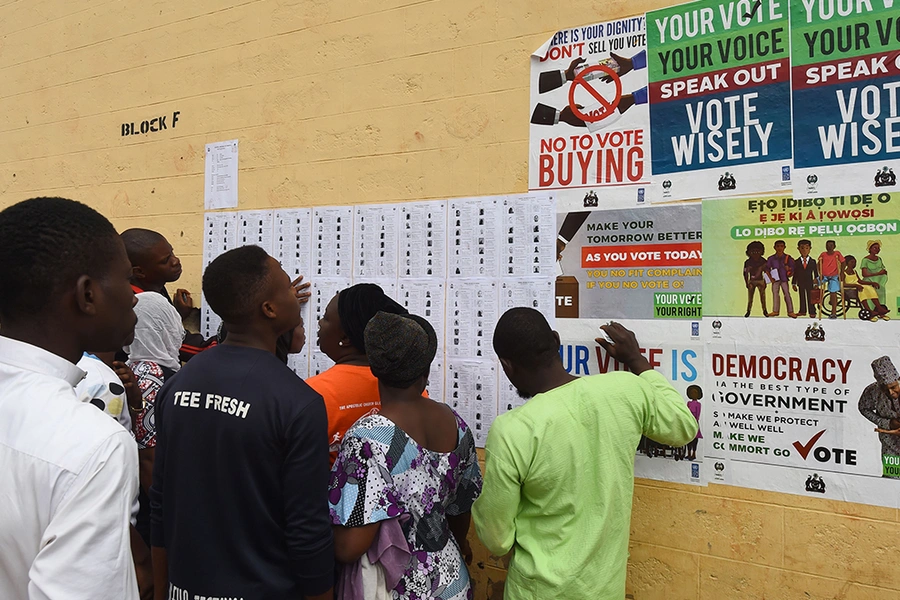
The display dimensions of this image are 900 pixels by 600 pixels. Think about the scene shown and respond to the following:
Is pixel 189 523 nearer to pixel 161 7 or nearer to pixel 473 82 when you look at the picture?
pixel 473 82

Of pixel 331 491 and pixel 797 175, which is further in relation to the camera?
pixel 797 175

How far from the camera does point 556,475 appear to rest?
7.83 ft

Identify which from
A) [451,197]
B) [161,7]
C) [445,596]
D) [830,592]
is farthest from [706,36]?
[161,7]

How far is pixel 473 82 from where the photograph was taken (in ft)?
11.4

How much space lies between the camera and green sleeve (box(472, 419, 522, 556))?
7.82 feet

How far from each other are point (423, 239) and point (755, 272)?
1.63 metres

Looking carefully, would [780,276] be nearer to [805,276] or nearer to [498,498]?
[805,276]

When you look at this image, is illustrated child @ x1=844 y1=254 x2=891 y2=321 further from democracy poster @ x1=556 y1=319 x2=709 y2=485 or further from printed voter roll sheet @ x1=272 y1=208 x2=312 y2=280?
printed voter roll sheet @ x1=272 y1=208 x2=312 y2=280

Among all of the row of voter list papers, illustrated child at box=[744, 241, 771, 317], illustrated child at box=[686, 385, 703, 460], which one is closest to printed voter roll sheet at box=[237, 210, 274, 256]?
the row of voter list papers

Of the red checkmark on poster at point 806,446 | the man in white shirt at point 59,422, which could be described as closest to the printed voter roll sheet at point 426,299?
the red checkmark on poster at point 806,446

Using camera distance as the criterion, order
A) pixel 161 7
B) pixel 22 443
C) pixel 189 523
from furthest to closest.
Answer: pixel 161 7 → pixel 189 523 → pixel 22 443

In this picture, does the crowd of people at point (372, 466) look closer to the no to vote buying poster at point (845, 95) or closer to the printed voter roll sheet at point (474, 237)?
the printed voter roll sheet at point (474, 237)

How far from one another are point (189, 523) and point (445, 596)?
0.90m

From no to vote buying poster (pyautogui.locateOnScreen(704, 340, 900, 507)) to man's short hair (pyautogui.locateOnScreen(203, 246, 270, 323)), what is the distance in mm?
1788
